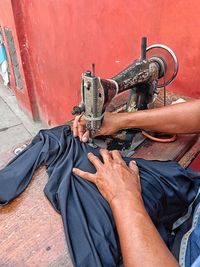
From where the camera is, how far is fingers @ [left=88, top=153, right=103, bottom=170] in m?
0.88

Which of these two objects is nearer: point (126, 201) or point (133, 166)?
point (126, 201)

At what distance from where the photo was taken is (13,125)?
11.7 feet

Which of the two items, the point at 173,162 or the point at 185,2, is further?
the point at 185,2

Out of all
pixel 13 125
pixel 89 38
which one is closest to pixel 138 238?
pixel 89 38

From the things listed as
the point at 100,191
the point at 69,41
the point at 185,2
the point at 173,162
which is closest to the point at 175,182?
the point at 173,162

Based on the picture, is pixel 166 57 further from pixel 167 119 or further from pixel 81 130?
pixel 81 130

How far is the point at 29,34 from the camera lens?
9.61 ft

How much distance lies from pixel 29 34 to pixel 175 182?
258 centimetres

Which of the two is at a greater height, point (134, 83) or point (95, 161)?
point (134, 83)

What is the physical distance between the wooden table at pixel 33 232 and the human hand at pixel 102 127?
0.65 feet

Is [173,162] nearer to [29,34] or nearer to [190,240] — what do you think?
[190,240]

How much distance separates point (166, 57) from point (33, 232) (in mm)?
843

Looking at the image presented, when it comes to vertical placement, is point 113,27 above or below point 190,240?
above

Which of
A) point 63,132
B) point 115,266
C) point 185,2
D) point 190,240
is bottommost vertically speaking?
point 190,240
